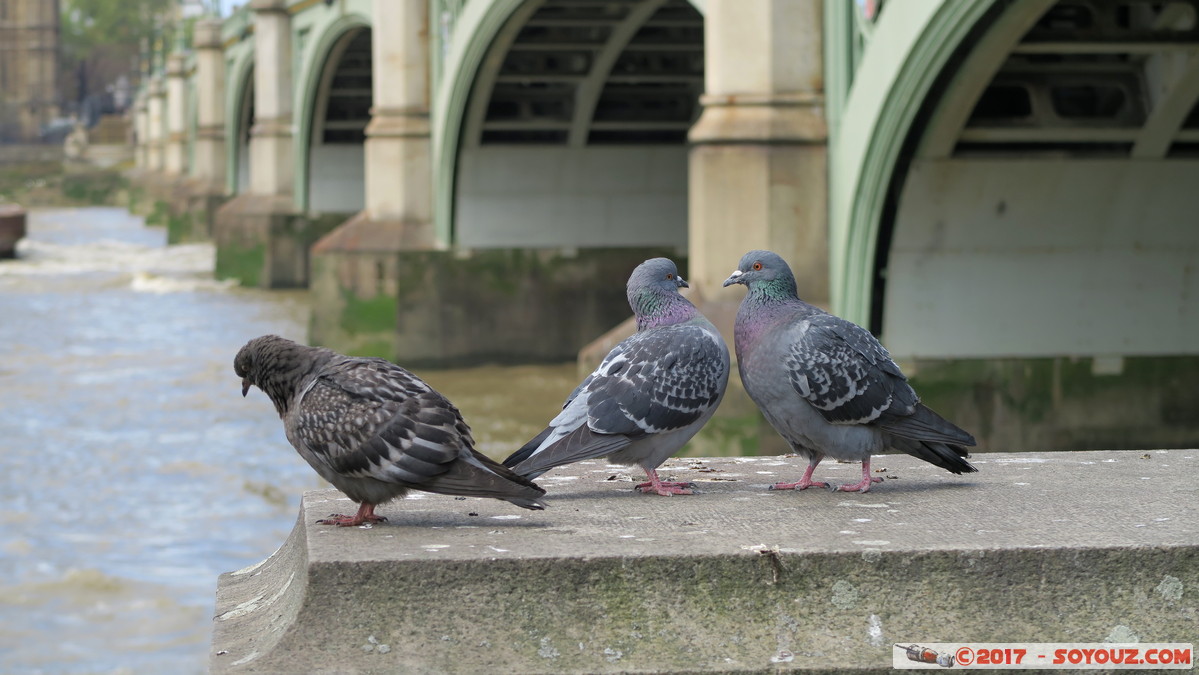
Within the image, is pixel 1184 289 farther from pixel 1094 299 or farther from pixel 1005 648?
pixel 1005 648

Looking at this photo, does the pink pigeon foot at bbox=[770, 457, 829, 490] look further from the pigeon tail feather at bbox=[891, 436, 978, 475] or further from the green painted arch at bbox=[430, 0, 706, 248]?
the green painted arch at bbox=[430, 0, 706, 248]

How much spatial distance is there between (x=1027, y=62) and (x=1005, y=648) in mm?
7825

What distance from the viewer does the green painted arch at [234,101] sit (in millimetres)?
37750

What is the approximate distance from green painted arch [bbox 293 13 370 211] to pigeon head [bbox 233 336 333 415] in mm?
21790

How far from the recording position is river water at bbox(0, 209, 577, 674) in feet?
28.9

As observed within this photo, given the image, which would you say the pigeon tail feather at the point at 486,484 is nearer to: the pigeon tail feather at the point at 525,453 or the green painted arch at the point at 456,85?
the pigeon tail feather at the point at 525,453

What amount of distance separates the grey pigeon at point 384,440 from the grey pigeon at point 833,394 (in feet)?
2.71

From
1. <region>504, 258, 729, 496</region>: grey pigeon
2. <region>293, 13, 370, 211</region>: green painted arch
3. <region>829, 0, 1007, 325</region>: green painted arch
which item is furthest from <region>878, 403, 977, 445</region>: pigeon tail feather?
<region>293, 13, 370, 211</region>: green painted arch

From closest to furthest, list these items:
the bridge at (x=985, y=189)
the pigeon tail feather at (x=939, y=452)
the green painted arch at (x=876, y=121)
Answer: the pigeon tail feather at (x=939, y=452)
the green painted arch at (x=876, y=121)
the bridge at (x=985, y=189)

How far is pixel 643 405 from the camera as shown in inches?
163

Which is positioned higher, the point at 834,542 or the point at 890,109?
the point at 890,109

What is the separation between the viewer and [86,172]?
293 feet

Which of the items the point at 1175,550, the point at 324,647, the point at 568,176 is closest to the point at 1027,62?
the point at 1175,550

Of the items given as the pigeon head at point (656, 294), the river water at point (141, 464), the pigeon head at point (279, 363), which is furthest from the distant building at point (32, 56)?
the pigeon head at point (279, 363)
